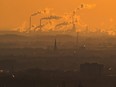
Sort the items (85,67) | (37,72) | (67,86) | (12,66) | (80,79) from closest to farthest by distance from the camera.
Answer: (67,86) < (80,79) < (37,72) < (85,67) < (12,66)

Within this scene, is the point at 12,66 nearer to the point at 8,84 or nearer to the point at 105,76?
the point at 105,76

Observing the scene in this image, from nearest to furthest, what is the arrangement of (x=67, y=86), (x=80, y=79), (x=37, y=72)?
1. (x=67, y=86)
2. (x=80, y=79)
3. (x=37, y=72)

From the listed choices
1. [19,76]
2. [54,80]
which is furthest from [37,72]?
[54,80]

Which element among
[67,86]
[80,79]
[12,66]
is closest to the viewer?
[67,86]

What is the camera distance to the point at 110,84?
127m

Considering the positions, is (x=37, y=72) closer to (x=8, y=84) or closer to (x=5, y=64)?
(x=8, y=84)

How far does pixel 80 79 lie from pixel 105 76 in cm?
929

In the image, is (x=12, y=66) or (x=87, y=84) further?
(x=12, y=66)

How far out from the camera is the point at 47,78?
444ft

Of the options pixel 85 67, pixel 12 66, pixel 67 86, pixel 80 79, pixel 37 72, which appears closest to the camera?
pixel 67 86

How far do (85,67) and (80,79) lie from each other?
26829 millimetres

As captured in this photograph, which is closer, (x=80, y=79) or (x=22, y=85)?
(x=22, y=85)

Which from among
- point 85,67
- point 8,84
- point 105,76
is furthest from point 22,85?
point 85,67

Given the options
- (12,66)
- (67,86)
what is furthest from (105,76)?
(12,66)
